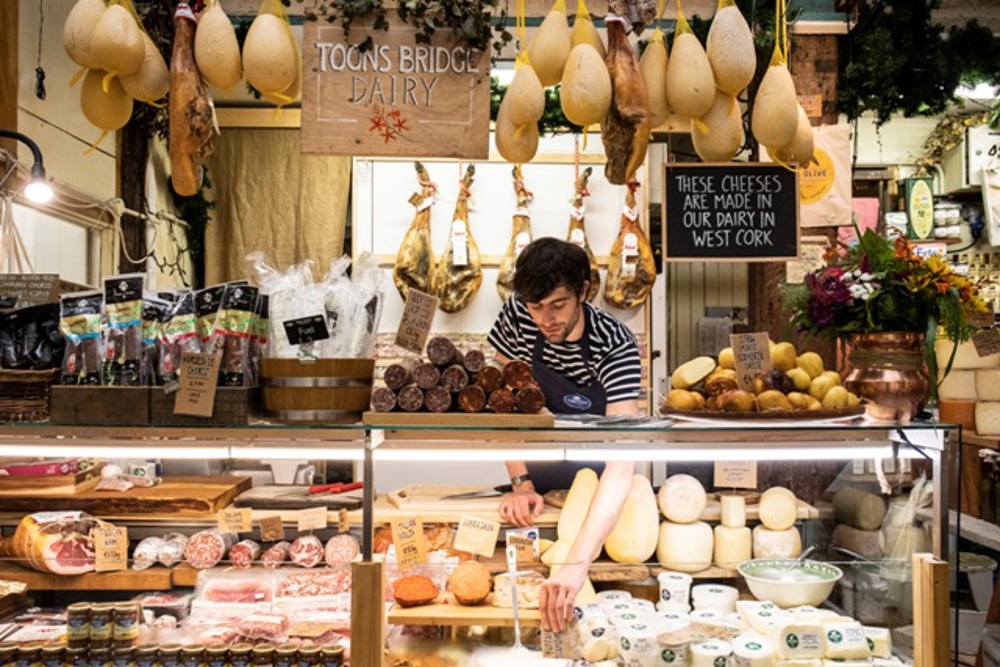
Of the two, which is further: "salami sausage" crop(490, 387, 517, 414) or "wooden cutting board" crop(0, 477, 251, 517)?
"wooden cutting board" crop(0, 477, 251, 517)

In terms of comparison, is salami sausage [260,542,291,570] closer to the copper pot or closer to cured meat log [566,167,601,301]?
the copper pot

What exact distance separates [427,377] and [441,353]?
8 centimetres

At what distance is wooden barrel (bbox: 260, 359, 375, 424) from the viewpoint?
7.10ft

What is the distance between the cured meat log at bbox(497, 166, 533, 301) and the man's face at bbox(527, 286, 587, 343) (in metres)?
2.09

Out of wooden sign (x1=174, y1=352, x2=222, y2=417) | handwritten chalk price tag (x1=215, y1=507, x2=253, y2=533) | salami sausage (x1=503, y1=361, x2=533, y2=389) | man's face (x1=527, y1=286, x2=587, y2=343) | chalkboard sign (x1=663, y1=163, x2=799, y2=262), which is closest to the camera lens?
wooden sign (x1=174, y1=352, x2=222, y2=417)

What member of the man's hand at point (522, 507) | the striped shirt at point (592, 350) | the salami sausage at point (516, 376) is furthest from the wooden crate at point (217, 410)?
the striped shirt at point (592, 350)

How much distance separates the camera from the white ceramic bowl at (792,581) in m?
2.54

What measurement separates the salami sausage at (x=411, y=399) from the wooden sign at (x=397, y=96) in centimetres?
97

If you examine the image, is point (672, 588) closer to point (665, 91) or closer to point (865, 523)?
point (865, 523)

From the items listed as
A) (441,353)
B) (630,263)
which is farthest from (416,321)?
(630,263)

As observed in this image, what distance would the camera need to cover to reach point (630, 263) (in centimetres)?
→ 558

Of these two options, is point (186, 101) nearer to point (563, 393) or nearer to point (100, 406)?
point (100, 406)

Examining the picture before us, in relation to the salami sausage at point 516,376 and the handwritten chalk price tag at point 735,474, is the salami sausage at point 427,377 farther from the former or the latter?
the handwritten chalk price tag at point 735,474

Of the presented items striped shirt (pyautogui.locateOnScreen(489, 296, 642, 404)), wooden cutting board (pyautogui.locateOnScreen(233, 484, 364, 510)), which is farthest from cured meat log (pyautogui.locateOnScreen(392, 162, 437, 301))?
wooden cutting board (pyautogui.locateOnScreen(233, 484, 364, 510))
